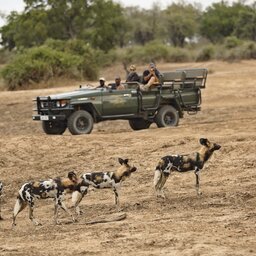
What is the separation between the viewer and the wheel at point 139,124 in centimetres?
2220

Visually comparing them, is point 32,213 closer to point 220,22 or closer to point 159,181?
point 159,181

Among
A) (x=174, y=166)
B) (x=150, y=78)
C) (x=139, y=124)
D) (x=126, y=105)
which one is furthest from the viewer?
(x=139, y=124)

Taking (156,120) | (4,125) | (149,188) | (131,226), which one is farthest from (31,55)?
(131,226)

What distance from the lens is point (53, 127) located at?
69.7 ft

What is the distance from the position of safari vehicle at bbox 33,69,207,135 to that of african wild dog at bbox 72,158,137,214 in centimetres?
841

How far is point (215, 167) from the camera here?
1484cm

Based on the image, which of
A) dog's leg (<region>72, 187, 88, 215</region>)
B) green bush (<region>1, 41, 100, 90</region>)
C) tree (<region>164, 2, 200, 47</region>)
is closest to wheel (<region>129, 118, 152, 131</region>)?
dog's leg (<region>72, 187, 88, 215</region>)

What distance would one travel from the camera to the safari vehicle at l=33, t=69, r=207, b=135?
20406mm

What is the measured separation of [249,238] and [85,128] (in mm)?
11530

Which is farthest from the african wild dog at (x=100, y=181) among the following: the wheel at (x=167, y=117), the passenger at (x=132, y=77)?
the wheel at (x=167, y=117)

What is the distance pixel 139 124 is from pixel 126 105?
1483mm

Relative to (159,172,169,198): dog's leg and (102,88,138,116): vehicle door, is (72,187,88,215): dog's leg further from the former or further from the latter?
(102,88,138,116): vehicle door

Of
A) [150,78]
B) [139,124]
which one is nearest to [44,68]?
[139,124]

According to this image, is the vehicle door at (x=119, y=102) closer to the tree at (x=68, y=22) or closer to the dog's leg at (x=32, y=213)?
the dog's leg at (x=32, y=213)
